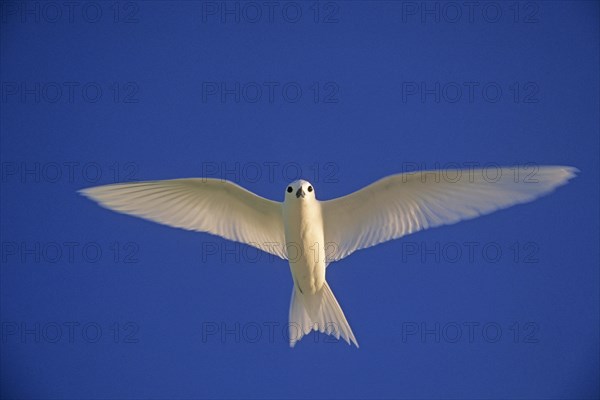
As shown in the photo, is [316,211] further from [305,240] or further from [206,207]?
[206,207]

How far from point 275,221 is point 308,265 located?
878mm

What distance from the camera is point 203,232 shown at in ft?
30.4

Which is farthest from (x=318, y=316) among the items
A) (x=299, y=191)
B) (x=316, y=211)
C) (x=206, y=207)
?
(x=206, y=207)

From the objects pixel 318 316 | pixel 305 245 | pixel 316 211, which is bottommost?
pixel 318 316

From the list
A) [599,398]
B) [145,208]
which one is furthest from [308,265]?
[599,398]

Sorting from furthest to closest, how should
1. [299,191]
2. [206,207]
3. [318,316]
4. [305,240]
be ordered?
[206,207] → [318,316] → [305,240] → [299,191]

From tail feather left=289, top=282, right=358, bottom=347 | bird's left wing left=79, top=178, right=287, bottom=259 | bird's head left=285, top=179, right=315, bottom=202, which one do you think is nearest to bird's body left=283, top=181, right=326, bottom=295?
bird's head left=285, top=179, right=315, bottom=202

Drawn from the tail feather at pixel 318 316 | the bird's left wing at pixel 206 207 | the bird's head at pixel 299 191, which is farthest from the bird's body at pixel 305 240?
the bird's left wing at pixel 206 207

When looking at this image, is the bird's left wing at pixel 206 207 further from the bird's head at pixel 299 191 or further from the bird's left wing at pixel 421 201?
the bird's left wing at pixel 421 201

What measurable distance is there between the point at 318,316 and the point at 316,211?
4.61 feet

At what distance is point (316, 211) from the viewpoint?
8.76m

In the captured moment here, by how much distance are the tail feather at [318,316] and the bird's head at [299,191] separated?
1266 mm

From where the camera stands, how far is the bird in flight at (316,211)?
845 centimetres

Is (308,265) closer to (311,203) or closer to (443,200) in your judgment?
(311,203)
